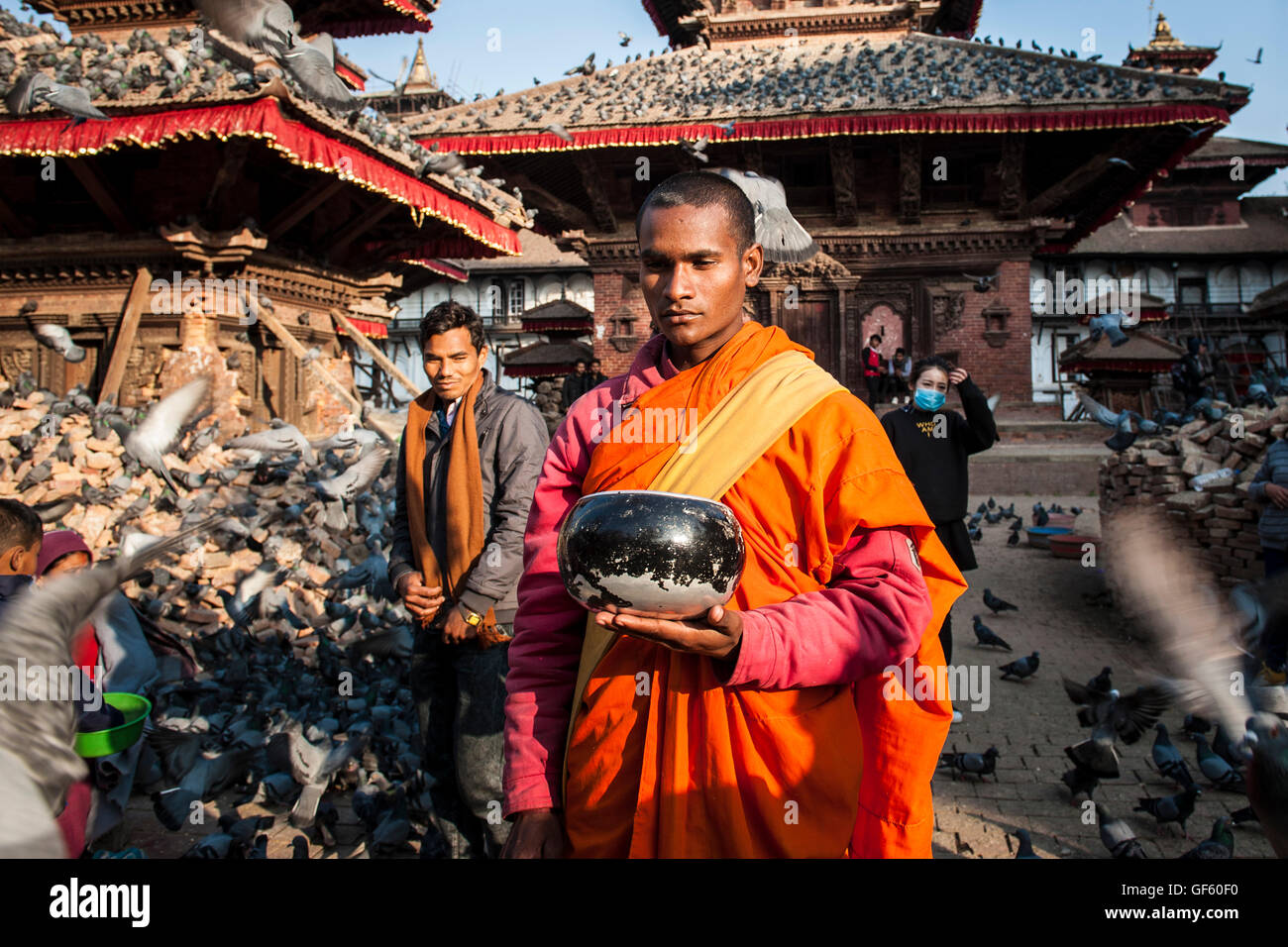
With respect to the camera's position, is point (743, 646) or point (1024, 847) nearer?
point (743, 646)

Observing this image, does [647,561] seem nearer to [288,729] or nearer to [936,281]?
[288,729]

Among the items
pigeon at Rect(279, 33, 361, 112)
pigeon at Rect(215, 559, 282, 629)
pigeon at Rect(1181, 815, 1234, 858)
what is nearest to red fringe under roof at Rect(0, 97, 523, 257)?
pigeon at Rect(279, 33, 361, 112)

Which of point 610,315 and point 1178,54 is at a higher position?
point 1178,54

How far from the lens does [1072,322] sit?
30562 millimetres

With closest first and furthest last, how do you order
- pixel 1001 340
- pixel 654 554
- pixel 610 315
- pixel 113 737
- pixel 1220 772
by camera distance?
pixel 654 554 < pixel 113 737 < pixel 1220 772 < pixel 1001 340 < pixel 610 315

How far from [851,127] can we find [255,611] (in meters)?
12.7

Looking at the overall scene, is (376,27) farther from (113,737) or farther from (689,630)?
(689,630)

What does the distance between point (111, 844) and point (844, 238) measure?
52.6 feet

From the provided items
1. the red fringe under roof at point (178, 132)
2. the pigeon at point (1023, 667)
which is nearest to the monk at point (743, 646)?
the pigeon at point (1023, 667)

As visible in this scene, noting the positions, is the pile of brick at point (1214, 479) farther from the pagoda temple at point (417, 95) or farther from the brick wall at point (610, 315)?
the pagoda temple at point (417, 95)

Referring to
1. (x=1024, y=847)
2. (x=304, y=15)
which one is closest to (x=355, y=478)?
(x=1024, y=847)

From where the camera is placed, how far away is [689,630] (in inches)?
53.1

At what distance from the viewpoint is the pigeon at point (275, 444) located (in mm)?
8633
